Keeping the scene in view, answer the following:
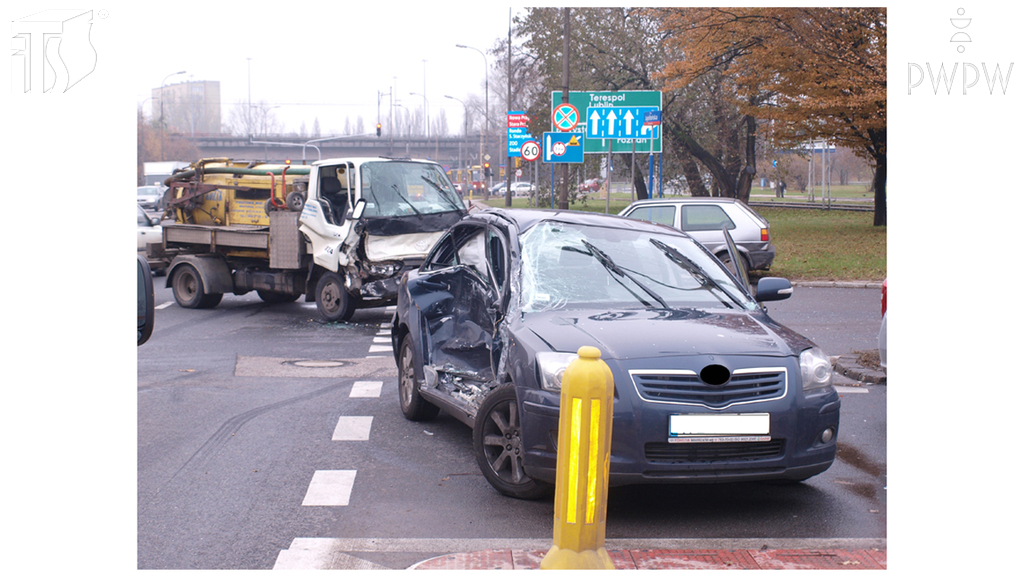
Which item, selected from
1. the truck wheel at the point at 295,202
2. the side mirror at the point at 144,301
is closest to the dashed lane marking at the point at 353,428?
the side mirror at the point at 144,301

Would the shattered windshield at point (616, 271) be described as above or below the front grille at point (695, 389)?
above

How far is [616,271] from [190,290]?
11.5 m

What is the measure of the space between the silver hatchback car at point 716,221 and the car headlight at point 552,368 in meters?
12.6

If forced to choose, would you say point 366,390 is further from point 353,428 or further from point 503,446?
point 503,446

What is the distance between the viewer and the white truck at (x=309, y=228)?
1316 centimetres

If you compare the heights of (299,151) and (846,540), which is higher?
(299,151)

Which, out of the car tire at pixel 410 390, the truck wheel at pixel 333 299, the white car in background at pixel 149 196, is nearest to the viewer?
the car tire at pixel 410 390

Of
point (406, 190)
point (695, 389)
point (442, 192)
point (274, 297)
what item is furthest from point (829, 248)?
point (695, 389)

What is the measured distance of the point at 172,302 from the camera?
53.8 ft

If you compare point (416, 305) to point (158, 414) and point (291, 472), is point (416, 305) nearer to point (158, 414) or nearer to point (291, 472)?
point (291, 472)

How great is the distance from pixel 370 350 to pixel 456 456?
4970 millimetres

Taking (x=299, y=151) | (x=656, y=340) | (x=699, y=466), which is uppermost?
(x=299, y=151)

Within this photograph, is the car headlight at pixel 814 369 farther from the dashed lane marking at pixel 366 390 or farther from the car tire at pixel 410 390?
the dashed lane marking at pixel 366 390
